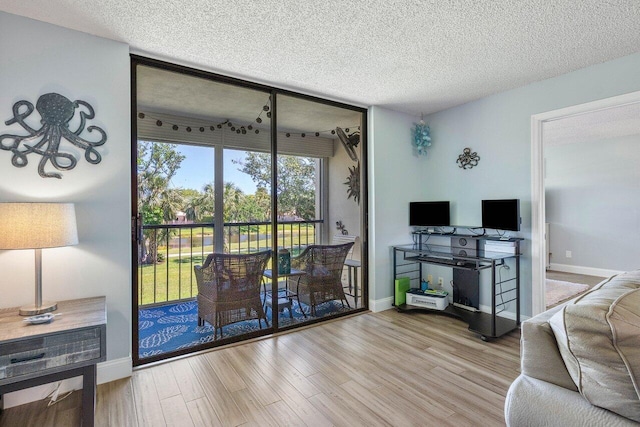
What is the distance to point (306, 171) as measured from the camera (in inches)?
131

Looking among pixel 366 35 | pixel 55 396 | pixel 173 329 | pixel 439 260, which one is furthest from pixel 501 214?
pixel 55 396

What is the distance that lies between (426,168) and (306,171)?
1732mm

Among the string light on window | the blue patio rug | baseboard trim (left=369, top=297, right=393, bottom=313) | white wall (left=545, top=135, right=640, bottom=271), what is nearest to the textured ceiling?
the string light on window

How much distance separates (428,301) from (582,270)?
3856 mm

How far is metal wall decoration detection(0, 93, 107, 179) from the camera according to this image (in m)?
1.99

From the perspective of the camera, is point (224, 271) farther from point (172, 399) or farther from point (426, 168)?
point (426, 168)

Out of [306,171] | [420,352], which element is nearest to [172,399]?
[420,352]

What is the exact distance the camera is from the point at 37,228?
1.72m

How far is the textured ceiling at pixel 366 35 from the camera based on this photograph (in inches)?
75.7

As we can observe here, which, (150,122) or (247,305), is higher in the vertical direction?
(150,122)

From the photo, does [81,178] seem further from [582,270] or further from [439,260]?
[582,270]

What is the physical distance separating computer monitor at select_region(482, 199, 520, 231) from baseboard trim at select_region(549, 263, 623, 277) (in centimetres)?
345

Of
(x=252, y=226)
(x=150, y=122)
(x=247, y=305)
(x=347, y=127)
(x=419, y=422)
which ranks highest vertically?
(x=347, y=127)

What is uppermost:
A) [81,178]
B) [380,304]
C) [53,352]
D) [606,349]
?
[81,178]
